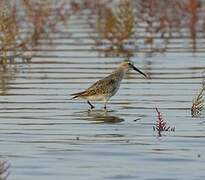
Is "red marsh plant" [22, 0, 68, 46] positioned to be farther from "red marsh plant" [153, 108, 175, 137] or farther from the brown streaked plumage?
"red marsh plant" [153, 108, 175, 137]

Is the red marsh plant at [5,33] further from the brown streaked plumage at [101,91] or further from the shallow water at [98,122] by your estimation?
the brown streaked plumage at [101,91]

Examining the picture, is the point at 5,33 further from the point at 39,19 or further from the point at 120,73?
the point at 39,19

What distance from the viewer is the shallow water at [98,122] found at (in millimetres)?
11578

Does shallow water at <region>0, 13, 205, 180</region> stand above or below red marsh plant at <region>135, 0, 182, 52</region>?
below

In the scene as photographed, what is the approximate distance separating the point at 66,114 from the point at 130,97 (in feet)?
6.24

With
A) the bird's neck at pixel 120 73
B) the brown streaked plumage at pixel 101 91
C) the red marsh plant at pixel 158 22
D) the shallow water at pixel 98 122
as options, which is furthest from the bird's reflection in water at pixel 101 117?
the red marsh plant at pixel 158 22

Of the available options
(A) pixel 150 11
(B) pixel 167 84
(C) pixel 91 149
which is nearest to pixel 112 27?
(A) pixel 150 11

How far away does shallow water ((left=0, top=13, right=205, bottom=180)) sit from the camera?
11578mm

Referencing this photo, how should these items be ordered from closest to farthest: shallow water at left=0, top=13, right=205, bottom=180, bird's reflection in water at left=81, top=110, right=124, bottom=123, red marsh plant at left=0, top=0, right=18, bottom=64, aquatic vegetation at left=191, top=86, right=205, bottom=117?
shallow water at left=0, top=13, right=205, bottom=180, bird's reflection in water at left=81, top=110, right=124, bottom=123, aquatic vegetation at left=191, top=86, right=205, bottom=117, red marsh plant at left=0, top=0, right=18, bottom=64

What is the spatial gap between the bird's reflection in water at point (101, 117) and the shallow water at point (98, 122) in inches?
0.5

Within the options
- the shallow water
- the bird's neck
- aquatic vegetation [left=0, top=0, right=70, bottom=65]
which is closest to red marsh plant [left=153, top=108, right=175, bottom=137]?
the shallow water

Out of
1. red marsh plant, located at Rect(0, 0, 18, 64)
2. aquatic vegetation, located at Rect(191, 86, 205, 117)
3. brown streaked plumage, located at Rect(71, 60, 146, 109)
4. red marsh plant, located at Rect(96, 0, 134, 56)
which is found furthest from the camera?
red marsh plant, located at Rect(96, 0, 134, 56)

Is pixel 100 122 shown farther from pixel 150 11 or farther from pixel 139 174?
pixel 150 11

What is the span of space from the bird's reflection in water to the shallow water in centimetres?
1
